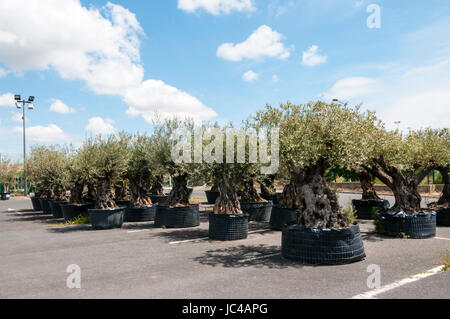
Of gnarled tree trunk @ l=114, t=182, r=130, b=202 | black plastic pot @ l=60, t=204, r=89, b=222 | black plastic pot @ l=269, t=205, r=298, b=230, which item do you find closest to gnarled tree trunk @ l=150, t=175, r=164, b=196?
gnarled tree trunk @ l=114, t=182, r=130, b=202

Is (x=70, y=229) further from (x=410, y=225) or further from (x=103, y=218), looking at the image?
(x=410, y=225)

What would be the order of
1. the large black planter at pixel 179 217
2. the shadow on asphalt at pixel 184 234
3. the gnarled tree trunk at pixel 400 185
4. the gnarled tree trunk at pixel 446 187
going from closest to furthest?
1. the gnarled tree trunk at pixel 400 185
2. the shadow on asphalt at pixel 184 234
3. the gnarled tree trunk at pixel 446 187
4. the large black planter at pixel 179 217

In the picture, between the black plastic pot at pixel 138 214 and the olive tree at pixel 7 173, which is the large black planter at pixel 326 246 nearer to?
the black plastic pot at pixel 138 214

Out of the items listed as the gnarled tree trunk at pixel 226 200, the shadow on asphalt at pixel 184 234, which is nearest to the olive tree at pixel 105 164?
the shadow on asphalt at pixel 184 234

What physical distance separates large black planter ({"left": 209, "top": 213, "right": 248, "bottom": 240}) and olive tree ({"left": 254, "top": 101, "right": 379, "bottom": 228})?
9.68 feet

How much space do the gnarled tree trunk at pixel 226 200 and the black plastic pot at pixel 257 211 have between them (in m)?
3.50

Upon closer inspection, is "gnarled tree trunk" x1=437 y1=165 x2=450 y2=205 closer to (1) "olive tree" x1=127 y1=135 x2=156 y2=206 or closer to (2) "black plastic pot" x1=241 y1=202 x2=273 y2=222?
(2) "black plastic pot" x1=241 y1=202 x2=273 y2=222

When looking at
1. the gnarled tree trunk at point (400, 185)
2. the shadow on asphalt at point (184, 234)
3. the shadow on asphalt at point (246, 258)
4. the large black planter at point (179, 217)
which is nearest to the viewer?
the shadow on asphalt at point (246, 258)

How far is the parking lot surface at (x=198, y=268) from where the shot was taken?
6.00m

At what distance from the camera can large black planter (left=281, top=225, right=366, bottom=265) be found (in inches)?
300

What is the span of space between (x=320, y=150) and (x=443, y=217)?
8656 millimetres

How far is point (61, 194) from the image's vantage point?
67.4ft
